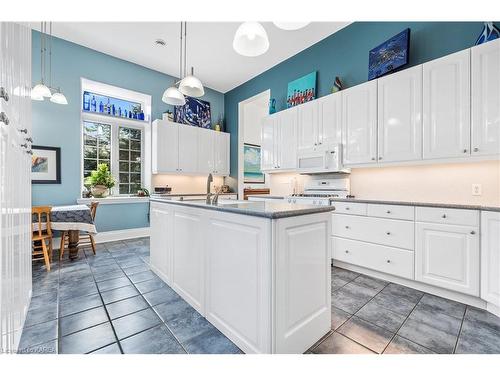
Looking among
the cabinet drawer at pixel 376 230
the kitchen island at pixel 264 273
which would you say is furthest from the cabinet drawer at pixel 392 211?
the kitchen island at pixel 264 273

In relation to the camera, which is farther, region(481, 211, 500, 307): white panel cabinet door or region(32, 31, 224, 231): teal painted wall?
region(32, 31, 224, 231): teal painted wall

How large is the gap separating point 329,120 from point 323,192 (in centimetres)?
114

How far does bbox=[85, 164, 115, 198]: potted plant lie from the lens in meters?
4.08

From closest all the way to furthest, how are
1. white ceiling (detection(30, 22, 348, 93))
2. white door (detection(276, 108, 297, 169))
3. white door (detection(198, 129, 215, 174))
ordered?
white ceiling (detection(30, 22, 348, 93)) < white door (detection(276, 108, 297, 169)) < white door (detection(198, 129, 215, 174))

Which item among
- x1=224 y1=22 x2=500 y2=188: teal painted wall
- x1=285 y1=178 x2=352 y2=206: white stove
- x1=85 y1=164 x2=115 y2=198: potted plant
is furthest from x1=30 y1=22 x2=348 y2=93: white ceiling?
x1=285 y1=178 x2=352 y2=206: white stove

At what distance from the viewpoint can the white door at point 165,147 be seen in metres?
4.61

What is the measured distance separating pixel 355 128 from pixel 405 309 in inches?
85.7

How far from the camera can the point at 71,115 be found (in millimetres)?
3889

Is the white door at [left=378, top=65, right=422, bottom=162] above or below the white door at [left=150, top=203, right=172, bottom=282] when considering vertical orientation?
above

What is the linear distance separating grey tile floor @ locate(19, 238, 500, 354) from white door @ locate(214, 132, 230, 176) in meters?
3.52

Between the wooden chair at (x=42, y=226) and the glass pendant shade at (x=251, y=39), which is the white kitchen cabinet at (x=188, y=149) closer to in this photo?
the wooden chair at (x=42, y=226)

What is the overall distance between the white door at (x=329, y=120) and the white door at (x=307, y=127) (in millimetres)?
75

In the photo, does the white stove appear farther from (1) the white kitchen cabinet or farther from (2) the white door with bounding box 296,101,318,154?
(1) the white kitchen cabinet

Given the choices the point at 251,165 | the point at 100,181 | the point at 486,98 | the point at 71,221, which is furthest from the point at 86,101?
the point at 486,98
